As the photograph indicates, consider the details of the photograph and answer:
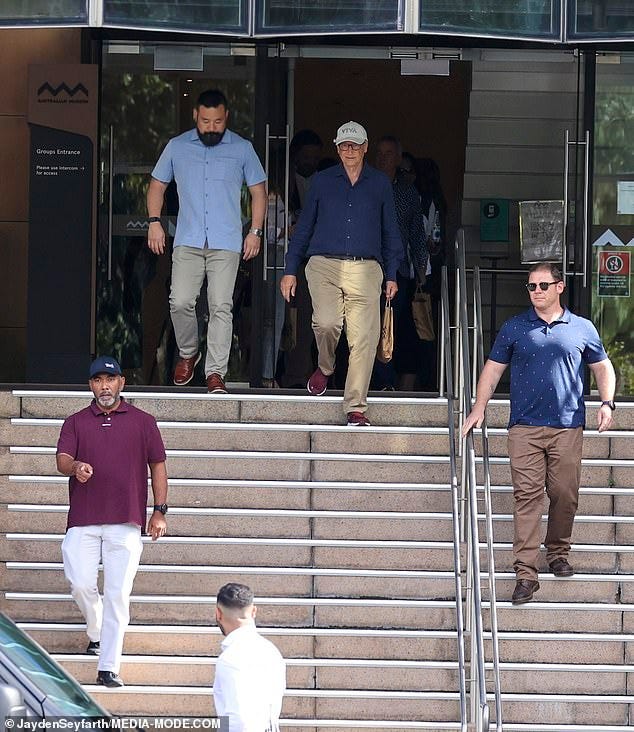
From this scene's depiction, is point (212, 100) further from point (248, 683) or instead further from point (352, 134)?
point (248, 683)

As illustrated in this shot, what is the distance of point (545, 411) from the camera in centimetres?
898

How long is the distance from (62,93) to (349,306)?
293 cm

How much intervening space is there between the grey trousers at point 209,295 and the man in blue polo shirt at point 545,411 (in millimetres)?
2031

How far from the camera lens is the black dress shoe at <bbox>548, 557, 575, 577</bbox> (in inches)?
359

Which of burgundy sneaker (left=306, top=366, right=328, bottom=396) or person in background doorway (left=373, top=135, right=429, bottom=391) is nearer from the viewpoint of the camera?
burgundy sneaker (left=306, top=366, right=328, bottom=396)

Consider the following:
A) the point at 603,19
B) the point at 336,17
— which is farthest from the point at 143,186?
the point at 603,19

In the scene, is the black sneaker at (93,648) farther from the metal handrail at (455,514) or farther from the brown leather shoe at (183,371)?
the brown leather shoe at (183,371)

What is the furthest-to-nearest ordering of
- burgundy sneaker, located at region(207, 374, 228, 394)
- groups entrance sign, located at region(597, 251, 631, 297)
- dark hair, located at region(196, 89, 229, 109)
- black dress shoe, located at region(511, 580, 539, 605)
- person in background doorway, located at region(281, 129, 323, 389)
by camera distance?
1. person in background doorway, located at region(281, 129, 323, 389)
2. groups entrance sign, located at region(597, 251, 631, 297)
3. dark hair, located at region(196, 89, 229, 109)
4. burgundy sneaker, located at region(207, 374, 228, 394)
5. black dress shoe, located at region(511, 580, 539, 605)

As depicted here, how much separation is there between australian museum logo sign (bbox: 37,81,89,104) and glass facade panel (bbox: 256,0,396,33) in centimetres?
199

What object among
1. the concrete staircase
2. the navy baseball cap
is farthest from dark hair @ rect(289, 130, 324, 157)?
the navy baseball cap

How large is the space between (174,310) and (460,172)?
4.50 m

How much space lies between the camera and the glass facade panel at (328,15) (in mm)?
10133

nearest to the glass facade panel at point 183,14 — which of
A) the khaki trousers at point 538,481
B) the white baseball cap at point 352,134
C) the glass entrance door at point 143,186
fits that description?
the white baseball cap at point 352,134

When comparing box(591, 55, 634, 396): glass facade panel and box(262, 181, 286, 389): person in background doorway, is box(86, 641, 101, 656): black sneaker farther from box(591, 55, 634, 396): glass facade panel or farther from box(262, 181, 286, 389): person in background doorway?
box(591, 55, 634, 396): glass facade panel
